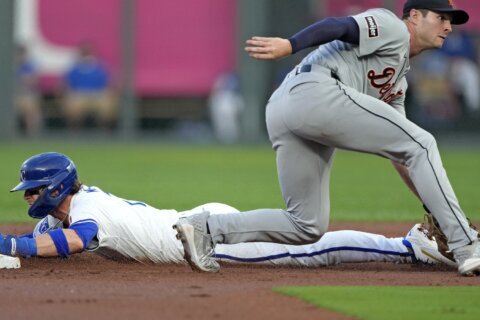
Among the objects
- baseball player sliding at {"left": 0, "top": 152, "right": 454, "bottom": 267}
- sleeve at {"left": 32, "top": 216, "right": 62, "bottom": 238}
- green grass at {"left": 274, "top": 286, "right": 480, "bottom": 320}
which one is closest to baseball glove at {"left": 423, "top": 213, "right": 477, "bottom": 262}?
baseball player sliding at {"left": 0, "top": 152, "right": 454, "bottom": 267}

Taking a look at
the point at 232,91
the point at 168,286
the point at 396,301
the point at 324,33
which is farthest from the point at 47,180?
the point at 232,91

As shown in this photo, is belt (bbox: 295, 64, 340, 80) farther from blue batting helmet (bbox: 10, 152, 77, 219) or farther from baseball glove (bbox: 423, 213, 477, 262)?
blue batting helmet (bbox: 10, 152, 77, 219)

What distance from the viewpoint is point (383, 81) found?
19.7 feet

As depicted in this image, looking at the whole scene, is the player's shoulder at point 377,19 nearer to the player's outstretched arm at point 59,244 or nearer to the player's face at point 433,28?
the player's face at point 433,28

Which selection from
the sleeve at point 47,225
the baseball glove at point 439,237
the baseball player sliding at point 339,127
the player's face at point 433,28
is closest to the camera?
the baseball player sliding at point 339,127

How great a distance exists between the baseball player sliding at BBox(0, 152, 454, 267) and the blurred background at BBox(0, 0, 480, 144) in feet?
52.8

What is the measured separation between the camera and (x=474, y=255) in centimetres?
573

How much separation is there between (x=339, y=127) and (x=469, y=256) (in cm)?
100

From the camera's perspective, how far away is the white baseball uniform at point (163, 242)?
6.07 m

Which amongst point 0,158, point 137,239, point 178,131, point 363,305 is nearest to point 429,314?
point 363,305

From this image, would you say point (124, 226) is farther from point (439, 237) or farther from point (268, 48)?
point (439, 237)

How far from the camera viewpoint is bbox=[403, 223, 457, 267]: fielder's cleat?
6.39 metres

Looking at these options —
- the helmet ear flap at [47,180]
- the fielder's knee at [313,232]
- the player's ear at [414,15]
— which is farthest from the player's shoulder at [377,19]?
the helmet ear flap at [47,180]

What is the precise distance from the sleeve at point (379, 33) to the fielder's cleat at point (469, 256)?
1146 millimetres
